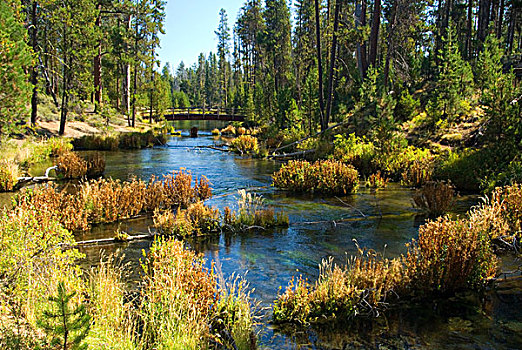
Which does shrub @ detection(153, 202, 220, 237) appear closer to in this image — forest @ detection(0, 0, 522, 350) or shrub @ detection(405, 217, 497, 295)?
forest @ detection(0, 0, 522, 350)

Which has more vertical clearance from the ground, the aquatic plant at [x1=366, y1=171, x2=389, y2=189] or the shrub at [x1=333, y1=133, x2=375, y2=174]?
the shrub at [x1=333, y1=133, x2=375, y2=174]

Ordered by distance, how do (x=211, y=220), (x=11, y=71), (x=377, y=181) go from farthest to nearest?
(x=377, y=181) < (x=11, y=71) < (x=211, y=220)

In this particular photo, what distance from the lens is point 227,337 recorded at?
5.68 m

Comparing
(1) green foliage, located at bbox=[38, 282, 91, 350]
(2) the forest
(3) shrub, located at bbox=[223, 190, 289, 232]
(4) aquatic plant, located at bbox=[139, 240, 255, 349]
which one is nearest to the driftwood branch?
(2) the forest

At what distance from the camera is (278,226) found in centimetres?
1172

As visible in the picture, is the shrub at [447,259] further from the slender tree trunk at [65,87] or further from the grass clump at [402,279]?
the slender tree trunk at [65,87]

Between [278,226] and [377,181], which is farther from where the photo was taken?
[377,181]

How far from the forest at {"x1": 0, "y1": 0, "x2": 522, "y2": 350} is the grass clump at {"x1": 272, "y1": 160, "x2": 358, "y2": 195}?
57mm

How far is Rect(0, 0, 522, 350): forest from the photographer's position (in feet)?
18.2

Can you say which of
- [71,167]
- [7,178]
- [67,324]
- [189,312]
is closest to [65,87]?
[71,167]

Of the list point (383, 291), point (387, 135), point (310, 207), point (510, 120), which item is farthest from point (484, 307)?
point (387, 135)

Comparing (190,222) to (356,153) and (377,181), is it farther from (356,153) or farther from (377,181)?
(356,153)

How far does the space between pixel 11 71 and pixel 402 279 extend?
16334 millimetres

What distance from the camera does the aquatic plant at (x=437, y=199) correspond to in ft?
39.6
